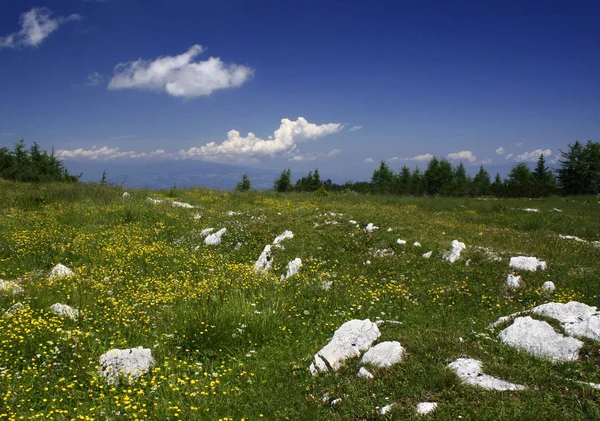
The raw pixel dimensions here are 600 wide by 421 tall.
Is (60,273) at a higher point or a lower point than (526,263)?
lower

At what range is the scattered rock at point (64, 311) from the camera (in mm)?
7766

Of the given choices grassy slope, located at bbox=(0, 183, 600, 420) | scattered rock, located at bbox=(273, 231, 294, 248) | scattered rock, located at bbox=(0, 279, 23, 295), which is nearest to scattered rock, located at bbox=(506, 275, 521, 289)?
grassy slope, located at bbox=(0, 183, 600, 420)

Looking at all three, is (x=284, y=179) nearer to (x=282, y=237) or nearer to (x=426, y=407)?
(x=282, y=237)

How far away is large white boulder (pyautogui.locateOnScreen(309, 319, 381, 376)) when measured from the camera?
5.92 metres

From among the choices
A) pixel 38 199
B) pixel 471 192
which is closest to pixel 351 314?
pixel 38 199

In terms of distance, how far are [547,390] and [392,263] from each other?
23.3ft

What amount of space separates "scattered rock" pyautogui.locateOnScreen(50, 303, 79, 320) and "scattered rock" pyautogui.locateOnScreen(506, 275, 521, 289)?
10720mm

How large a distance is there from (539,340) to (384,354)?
2.61 metres

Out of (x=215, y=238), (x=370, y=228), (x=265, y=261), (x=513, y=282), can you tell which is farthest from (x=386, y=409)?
(x=215, y=238)

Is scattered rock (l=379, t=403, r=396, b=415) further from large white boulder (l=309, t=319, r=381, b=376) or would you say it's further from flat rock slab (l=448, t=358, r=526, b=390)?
large white boulder (l=309, t=319, r=381, b=376)

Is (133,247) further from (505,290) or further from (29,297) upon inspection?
(505,290)

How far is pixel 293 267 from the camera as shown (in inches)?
458

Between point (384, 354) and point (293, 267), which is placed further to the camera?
point (293, 267)

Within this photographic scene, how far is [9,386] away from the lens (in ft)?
17.9
